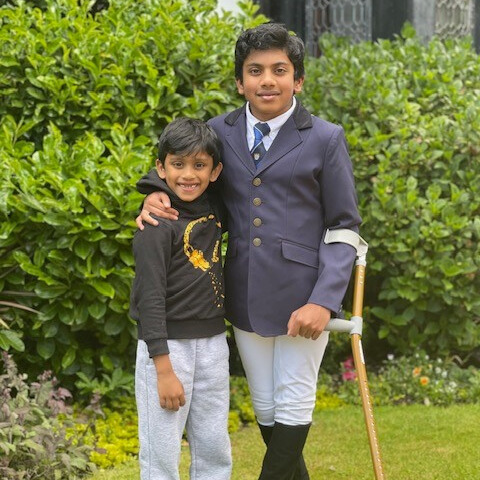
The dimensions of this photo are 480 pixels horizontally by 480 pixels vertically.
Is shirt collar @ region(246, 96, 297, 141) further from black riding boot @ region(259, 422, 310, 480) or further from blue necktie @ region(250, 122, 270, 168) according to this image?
black riding boot @ region(259, 422, 310, 480)

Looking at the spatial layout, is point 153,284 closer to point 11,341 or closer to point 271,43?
point 271,43

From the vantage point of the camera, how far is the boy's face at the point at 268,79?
341 centimetres

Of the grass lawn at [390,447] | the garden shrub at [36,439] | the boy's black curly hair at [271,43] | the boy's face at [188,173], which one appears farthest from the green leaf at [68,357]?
the boy's black curly hair at [271,43]

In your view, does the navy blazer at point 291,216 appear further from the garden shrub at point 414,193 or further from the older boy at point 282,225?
the garden shrub at point 414,193

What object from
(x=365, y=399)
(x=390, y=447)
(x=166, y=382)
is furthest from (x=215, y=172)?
(x=390, y=447)

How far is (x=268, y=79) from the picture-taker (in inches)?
134

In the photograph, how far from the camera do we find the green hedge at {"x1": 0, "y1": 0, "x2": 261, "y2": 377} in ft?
15.7

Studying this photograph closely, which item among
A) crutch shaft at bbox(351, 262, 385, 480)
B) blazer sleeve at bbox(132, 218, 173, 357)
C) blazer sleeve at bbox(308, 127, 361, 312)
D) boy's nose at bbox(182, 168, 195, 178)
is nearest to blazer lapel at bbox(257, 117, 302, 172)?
blazer sleeve at bbox(308, 127, 361, 312)

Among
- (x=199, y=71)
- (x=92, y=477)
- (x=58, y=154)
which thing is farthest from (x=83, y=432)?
(x=199, y=71)

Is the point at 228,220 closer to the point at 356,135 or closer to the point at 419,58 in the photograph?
the point at 356,135

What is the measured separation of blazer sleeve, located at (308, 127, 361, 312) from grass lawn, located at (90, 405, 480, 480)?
149 cm

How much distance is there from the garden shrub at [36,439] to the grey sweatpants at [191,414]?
925 millimetres

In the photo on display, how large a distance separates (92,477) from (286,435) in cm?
A: 136

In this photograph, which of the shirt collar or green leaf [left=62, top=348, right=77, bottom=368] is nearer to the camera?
the shirt collar
